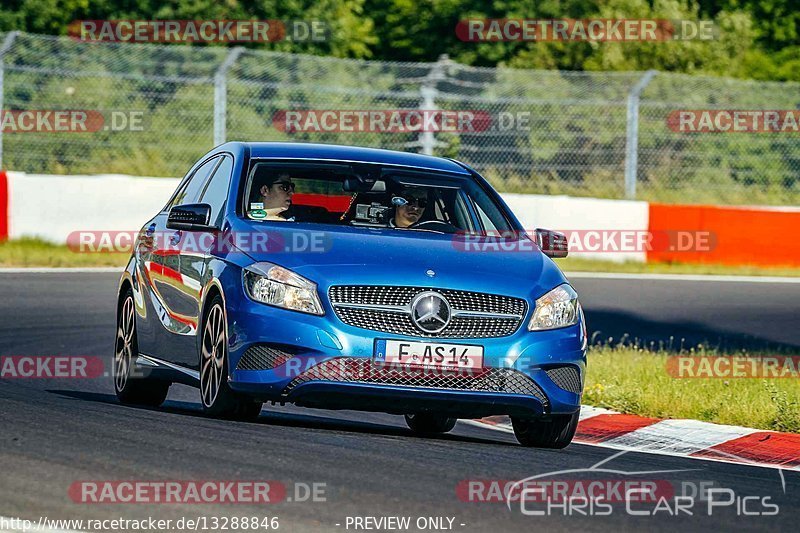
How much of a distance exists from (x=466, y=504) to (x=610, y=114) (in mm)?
19823

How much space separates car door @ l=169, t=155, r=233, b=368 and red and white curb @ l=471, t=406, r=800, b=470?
234cm

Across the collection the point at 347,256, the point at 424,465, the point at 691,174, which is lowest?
the point at 691,174

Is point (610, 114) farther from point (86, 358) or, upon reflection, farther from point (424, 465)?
point (424, 465)

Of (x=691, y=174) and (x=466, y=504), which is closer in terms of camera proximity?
(x=466, y=504)

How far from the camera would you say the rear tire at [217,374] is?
854 centimetres

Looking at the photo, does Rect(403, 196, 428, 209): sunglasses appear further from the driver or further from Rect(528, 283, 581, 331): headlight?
Rect(528, 283, 581, 331): headlight

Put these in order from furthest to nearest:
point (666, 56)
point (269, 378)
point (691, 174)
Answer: point (666, 56), point (691, 174), point (269, 378)

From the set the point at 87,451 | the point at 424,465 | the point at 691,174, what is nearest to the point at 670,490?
the point at 424,465

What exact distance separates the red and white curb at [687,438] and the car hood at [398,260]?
1.41 metres

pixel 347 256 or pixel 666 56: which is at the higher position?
pixel 347 256

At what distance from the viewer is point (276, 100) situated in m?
26.0

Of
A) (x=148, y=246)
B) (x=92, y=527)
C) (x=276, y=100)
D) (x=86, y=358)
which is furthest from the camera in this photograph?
(x=276, y=100)

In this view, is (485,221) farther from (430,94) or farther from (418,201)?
(430,94)

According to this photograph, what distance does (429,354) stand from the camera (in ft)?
27.2
